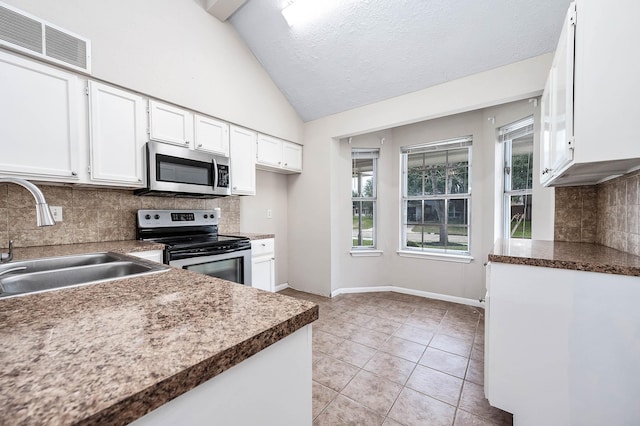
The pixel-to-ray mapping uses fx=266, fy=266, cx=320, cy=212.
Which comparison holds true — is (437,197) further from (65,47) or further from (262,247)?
(65,47)

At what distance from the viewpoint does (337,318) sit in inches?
114

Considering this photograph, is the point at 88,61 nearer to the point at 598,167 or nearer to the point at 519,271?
the point at 519,271

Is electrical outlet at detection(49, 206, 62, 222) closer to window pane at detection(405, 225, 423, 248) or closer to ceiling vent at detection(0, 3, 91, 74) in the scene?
ceiling vent at detection(0, 3, 91, 74)

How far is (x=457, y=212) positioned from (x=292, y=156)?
2298 mm

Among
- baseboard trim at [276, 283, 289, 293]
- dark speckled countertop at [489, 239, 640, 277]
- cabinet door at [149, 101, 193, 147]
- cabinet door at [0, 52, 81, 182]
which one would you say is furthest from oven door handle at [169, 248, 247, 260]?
dark speckled countertop at [489, 239, 640, 277]

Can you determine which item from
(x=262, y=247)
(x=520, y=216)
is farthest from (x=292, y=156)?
(x=520, y=216)

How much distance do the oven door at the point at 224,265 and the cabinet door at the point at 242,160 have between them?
2.58ft

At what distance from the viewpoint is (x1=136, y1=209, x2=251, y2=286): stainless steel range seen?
7.01ft

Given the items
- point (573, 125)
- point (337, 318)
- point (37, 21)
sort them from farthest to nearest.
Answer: point (337, 318), point (37, 21), point (573, 125)

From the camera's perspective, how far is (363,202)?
154 inches

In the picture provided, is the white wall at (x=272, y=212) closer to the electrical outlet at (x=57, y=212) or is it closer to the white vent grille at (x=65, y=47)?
the electrical outlet at (x=57, y=212)

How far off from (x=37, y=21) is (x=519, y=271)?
3.31 meters

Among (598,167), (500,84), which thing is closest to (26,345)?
(598,167)

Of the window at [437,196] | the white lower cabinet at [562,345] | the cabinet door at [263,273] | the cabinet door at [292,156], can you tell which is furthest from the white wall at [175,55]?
the white lower cabinet at [562,345]
